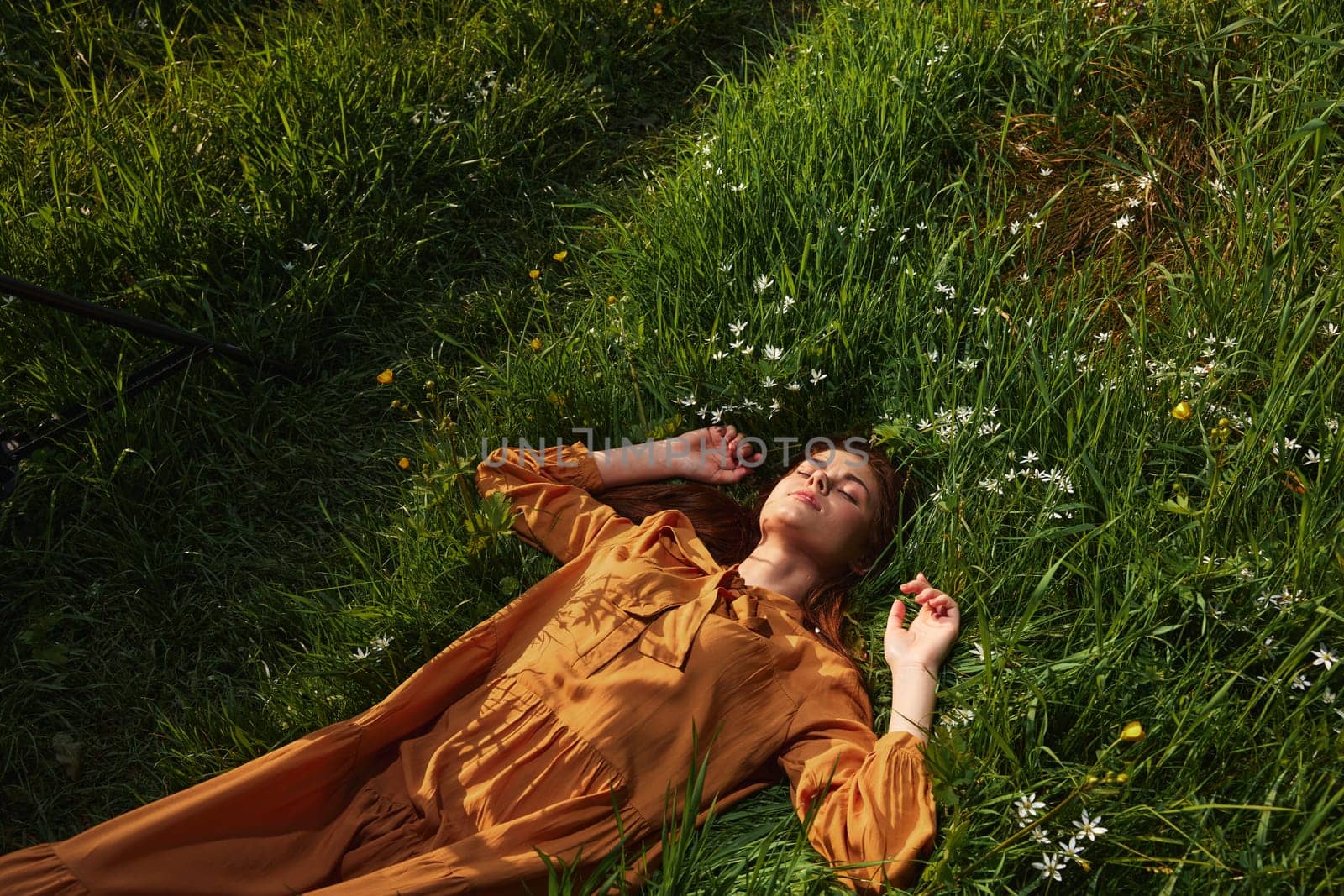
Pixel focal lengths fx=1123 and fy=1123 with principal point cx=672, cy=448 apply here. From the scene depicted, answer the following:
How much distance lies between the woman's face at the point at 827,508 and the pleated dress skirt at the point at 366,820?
0.81 metres

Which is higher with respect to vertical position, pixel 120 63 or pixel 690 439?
pixel 120 63

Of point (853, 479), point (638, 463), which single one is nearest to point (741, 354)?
point (638, 463)

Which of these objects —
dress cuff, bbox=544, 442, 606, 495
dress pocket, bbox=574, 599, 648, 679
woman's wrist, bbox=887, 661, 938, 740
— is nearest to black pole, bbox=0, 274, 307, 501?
dress cuff, bbox=544, 442, 606, 495

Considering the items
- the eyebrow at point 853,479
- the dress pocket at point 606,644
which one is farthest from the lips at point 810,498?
the dress pocket at point 606,644

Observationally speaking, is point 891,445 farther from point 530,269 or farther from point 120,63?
point 120,63

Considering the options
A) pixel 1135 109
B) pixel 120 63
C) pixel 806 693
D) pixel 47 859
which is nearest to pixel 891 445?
pixel 806 693

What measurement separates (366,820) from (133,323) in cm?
151

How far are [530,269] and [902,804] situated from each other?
2487mm

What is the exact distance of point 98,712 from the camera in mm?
3154

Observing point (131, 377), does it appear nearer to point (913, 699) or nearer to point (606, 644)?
point (606, 644)

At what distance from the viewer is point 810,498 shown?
300 centimetres

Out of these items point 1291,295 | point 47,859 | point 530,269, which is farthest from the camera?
point 530,269

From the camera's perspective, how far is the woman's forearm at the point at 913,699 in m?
2.62

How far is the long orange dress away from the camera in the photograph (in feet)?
7.80
